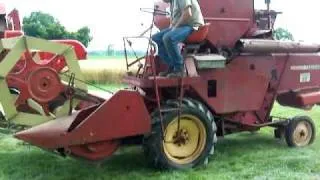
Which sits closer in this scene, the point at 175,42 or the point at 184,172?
the point at 184,172

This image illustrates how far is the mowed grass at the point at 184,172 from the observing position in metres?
6.28

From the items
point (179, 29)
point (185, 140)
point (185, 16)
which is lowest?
point (185, 140)

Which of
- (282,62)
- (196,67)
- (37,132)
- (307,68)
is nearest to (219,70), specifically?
(196,67)

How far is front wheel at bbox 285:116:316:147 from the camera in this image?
25.7ft

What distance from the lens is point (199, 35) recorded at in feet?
22.5

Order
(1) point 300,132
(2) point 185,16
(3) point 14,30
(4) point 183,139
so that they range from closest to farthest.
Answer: (2) point 185,16, (4) point 183,139, (1) point 300,132, (3) point 14,30

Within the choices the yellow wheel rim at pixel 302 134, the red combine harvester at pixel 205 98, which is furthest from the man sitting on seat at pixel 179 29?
the yellow wheel rim at pixel 302 134

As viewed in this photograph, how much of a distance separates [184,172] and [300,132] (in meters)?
2.29

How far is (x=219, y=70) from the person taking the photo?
23.5 ft

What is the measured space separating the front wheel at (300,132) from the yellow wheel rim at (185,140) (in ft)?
5.53

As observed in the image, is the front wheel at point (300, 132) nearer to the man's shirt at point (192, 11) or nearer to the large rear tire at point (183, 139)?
the large rear tire at point (183, 139)

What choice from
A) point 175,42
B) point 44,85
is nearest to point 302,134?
point 175,42

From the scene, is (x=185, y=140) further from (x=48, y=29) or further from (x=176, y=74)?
(x=48, y=29)

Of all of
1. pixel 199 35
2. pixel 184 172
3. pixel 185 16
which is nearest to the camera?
pixel 184 172
